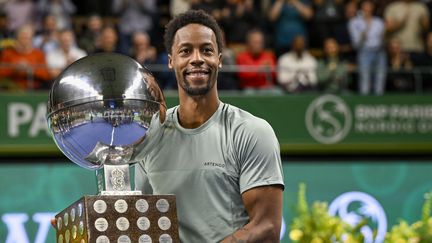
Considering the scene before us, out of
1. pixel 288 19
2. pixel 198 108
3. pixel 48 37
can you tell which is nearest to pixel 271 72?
pixel 288 19

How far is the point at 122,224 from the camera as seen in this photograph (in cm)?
405

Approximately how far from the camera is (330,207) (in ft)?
39.0

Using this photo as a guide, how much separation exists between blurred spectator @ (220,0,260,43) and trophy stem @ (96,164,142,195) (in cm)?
891

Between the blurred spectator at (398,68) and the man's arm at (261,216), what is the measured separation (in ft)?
26.8

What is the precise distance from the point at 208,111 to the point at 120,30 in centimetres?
847

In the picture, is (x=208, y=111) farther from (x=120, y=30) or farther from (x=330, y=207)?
(x=120, y=30)

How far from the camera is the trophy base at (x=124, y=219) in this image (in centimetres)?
401

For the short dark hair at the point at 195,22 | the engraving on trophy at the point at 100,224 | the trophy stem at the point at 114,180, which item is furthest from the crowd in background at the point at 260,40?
the engraving on trophy at the point at 100,224

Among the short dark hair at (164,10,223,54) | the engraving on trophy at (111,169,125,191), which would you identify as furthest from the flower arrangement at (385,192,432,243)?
the engraving on trophy at (111,169,125,191)

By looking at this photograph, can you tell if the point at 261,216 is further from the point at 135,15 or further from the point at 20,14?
the point at 135,15

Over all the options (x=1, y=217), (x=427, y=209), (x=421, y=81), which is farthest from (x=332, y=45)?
(x=427, y=209)

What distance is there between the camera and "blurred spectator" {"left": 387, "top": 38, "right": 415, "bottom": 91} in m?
12.6

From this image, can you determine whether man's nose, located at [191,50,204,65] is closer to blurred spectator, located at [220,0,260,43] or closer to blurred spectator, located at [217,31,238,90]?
blurred spectator, located at [217,31,238,90]

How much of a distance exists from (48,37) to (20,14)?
91 cm
